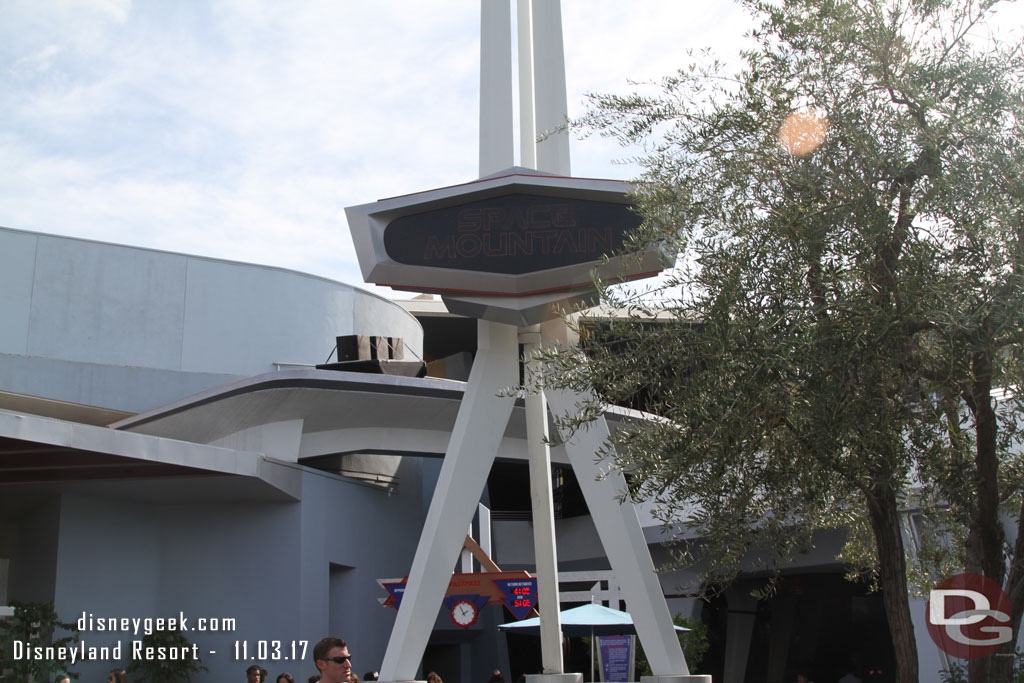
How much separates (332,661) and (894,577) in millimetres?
4590

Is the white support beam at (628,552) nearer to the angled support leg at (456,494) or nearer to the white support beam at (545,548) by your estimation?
the white support beam at (545,548)

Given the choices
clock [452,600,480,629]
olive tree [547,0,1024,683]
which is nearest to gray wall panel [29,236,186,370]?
clock [452,600,480,629]

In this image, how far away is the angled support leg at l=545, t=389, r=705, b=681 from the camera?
13.3 m

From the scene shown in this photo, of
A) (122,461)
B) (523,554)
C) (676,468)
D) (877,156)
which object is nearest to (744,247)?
(877,156)

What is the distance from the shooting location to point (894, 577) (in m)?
7.95

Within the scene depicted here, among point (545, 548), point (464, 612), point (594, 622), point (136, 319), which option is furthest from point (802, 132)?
point (136, 319)

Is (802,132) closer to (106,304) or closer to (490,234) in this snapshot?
(490,234)

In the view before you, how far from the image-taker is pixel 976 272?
23.2ft

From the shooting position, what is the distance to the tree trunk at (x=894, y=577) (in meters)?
7.72

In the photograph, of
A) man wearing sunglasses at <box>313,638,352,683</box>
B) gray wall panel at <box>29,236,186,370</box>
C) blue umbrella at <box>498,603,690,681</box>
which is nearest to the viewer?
man wearing sunglasses at <box>313,638,352,683</box>

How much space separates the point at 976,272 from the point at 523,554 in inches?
952

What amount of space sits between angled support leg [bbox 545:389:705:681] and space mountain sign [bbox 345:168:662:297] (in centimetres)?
175

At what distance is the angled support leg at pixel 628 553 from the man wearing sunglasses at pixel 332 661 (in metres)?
7.70

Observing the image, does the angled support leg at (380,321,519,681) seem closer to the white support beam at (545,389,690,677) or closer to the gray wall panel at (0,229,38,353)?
the white support beam at (545,389,690,677)
